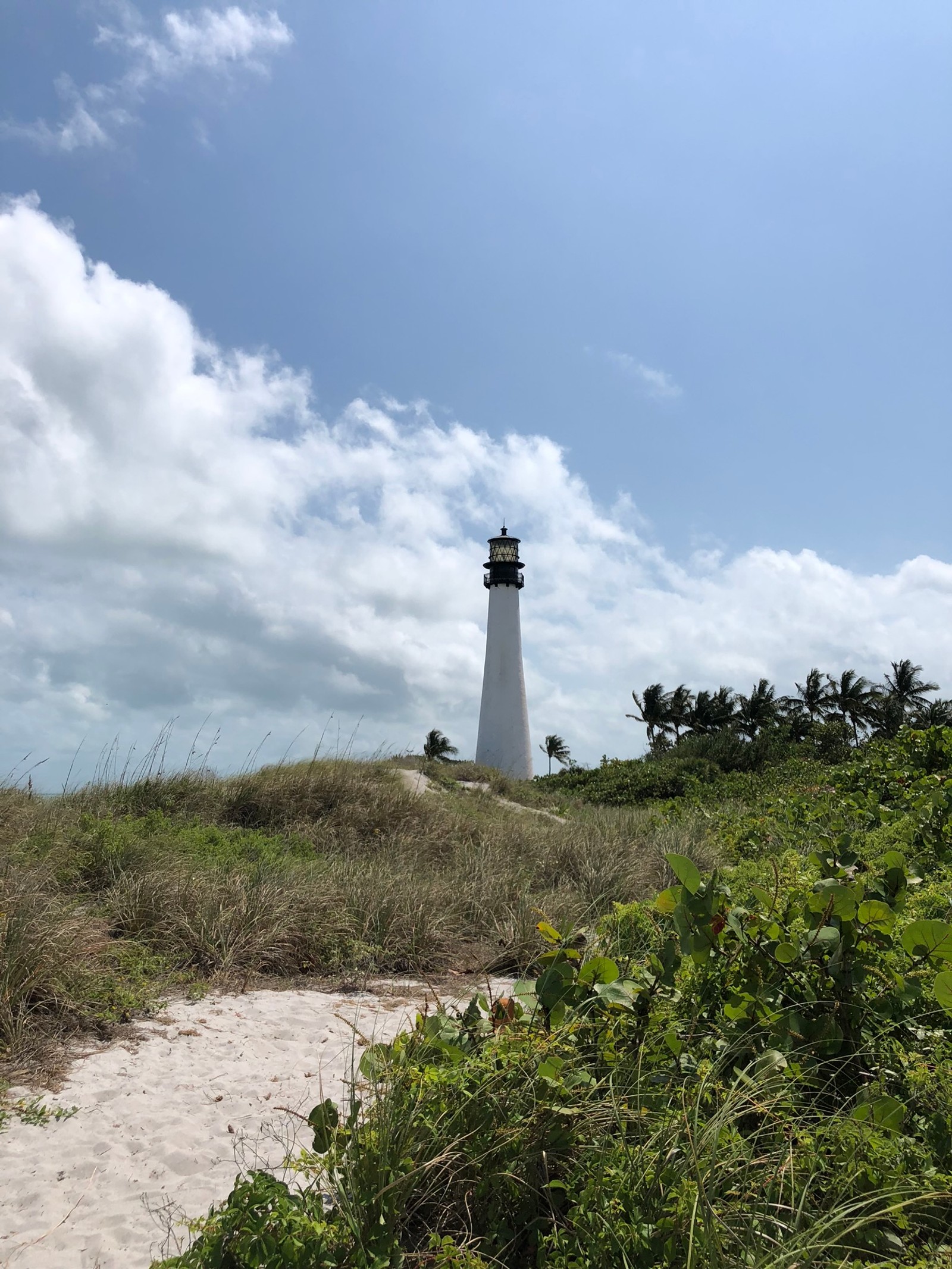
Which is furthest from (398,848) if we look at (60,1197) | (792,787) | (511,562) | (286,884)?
(511,562)

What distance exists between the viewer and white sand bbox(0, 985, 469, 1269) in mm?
2797

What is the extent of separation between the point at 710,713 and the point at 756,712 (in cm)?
258

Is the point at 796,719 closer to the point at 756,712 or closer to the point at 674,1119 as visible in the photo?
the point at 756,712

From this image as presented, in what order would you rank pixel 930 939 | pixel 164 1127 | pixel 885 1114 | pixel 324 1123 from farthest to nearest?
pixel 164 1127
pixel 930 939
pixel 324 1123
pixel 885 1114

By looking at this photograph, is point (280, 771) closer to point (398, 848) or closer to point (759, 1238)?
point (398, 848)

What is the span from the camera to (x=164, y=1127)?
3436mm

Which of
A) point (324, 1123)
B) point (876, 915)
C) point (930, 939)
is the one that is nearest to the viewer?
point (324, 1123)

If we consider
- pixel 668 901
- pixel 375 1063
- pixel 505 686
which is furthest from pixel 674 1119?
pixel 505 686

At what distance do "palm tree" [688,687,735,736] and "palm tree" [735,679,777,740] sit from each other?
773 millimetres

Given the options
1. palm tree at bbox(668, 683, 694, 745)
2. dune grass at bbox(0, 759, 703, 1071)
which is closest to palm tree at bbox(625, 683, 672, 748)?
palm tree at bbox(668, 683, 694, 745)

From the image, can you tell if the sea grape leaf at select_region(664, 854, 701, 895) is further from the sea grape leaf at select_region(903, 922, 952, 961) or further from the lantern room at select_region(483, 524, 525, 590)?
the lantern room at select_region(483, 524, 525, 590)

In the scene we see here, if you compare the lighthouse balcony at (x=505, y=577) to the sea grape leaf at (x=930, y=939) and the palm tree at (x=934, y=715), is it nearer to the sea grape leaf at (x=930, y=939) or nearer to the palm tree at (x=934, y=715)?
the palm tree at (x=934, y=715)

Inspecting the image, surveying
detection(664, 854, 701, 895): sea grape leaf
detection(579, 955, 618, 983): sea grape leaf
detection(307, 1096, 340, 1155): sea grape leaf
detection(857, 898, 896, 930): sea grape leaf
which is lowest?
detection(307, 1096, 340, 1155): sea grape leaf

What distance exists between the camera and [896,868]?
325 centimetres
